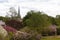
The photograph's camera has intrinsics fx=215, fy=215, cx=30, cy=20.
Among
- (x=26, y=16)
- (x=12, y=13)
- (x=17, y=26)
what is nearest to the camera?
(x=17, y=26)

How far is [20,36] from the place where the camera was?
2022cm

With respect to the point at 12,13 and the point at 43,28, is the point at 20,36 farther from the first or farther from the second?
the point at 12,13

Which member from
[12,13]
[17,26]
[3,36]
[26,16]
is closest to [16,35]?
[3,36]

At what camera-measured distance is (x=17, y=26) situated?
138 ft

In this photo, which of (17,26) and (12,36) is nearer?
(12,36)

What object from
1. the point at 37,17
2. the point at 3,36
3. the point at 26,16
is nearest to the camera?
the point at 3,36

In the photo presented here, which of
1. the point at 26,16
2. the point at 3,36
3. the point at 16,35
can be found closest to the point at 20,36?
the point at 16,35

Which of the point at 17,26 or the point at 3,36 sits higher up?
the point at 3,36

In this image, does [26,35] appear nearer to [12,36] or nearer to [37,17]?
[12,36]

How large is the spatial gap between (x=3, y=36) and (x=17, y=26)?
2651cm

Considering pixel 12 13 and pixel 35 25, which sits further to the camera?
pixel 12 13

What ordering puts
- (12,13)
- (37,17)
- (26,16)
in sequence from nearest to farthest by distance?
(37,17)
(26,16)
(12,13)

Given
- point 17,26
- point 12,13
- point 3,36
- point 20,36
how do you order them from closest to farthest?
point 3,36 → point 20,36 → point 17,26 → point 12,13

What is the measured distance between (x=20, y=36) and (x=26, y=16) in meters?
33.9
